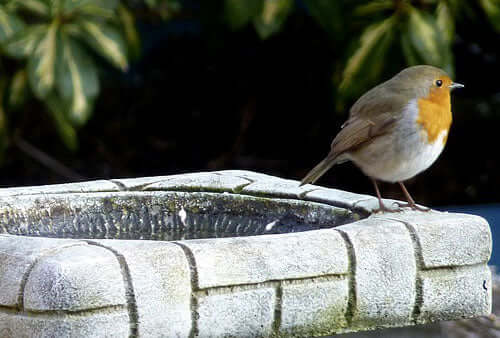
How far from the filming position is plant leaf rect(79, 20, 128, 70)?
3.72 m

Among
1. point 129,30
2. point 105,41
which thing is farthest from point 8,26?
point 129,30

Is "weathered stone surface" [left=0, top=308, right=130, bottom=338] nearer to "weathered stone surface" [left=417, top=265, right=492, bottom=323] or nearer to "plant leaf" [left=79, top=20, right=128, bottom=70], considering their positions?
"weathered stone surface" [left=417, top=265, right=492, bottom=323]

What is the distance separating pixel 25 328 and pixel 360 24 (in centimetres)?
275

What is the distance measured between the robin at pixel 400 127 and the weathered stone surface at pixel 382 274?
0.30 meters

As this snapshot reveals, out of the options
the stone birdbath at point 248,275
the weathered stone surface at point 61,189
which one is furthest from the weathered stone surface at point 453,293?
the weathered stone surface at point 61,189

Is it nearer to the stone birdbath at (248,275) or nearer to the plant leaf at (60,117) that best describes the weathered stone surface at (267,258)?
the stone birdbath at (248,275)

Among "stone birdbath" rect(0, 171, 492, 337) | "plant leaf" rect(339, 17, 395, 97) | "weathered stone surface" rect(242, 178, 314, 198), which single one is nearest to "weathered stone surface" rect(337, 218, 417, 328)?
"stone birdbath" rect(0, 171, 492, 337)

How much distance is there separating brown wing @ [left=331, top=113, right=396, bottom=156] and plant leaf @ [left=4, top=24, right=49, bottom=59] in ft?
5.51

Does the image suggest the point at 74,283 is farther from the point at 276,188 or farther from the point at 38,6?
the point at 38,6

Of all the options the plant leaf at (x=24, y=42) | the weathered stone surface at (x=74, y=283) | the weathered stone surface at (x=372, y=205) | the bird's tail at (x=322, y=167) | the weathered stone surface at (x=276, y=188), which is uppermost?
the plant leaf at (x=24, y=42)

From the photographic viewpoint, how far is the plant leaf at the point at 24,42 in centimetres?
362

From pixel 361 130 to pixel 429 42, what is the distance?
136 cm

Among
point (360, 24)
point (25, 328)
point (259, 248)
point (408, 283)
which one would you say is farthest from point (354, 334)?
point (360, 24)

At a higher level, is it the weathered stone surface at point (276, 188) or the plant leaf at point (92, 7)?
the plant leaf at point (92, 7)
